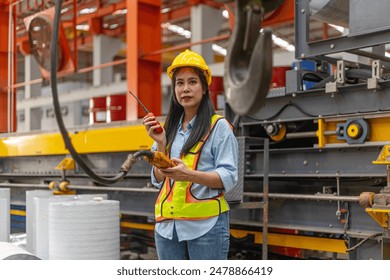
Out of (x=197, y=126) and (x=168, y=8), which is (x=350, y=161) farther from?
(x=168, y=8)

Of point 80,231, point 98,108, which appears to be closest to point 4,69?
point 98,108

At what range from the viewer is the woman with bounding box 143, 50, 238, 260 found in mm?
2119

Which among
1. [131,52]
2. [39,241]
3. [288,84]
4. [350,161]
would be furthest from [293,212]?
[131,52]

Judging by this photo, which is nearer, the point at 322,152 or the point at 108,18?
the point at 322,152

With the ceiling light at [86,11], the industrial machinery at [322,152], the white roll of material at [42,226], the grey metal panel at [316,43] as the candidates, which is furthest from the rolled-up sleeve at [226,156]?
the ceiling light at [86,11]

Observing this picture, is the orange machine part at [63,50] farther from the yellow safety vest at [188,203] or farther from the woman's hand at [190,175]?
the woman's hand at [190,175]

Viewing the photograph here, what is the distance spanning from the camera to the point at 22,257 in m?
2.54

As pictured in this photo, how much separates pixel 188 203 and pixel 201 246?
0.18m

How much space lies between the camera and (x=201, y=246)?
2105mm

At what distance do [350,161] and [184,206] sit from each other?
4.39 feet

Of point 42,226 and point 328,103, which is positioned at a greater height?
point 328,103

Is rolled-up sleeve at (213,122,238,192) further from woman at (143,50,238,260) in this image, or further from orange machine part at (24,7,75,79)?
orange machine part at (24,7,75,79)

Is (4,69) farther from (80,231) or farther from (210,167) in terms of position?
(210,167)
